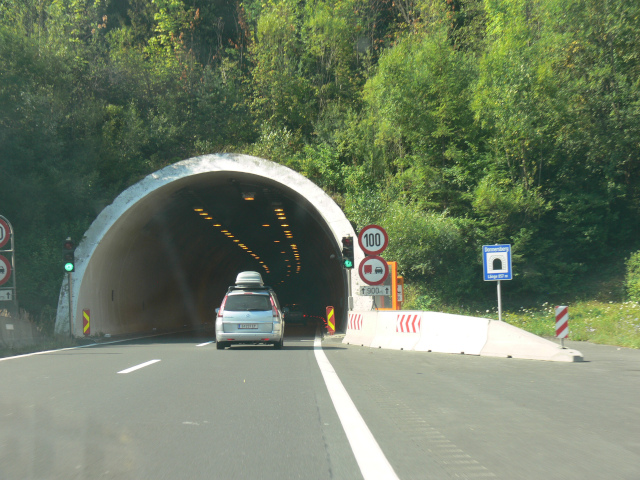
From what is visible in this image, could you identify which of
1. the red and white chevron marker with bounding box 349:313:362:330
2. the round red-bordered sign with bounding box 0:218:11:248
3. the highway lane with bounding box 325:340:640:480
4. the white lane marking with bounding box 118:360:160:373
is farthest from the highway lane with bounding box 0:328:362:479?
the red and white chevron marker with bounding box 349:313:362:330

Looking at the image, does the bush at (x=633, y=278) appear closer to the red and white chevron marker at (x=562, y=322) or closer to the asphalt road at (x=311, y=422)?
the red and white chevron marker at (x=562, y=322)

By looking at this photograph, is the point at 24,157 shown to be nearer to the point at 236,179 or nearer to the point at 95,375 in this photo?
the point at 236,179

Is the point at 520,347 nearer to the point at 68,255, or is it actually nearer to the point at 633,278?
the point at 633,278

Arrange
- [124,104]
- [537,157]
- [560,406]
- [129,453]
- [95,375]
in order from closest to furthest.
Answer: [129,453] → [560,406] → [95,375] → [537,157] → [124,104]

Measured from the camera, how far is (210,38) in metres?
46.7

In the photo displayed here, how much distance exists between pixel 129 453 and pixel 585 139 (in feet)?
89.7

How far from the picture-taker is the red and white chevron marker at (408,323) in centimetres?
1631

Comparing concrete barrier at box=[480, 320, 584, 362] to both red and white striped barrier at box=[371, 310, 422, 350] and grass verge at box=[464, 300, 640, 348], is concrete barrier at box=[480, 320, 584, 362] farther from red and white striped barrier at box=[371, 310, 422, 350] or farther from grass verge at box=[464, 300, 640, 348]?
grass verge at box=[464, 300, 640, 348]

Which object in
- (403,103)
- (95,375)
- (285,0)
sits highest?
(285,0)

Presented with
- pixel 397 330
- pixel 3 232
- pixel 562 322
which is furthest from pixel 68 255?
pixel 562 322

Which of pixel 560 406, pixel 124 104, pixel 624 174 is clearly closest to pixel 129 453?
pixel 560 406

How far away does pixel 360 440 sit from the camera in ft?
18.9

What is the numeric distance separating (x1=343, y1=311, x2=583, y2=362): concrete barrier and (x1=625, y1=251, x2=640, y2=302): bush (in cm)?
1160

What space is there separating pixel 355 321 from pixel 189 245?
20.7 metres
